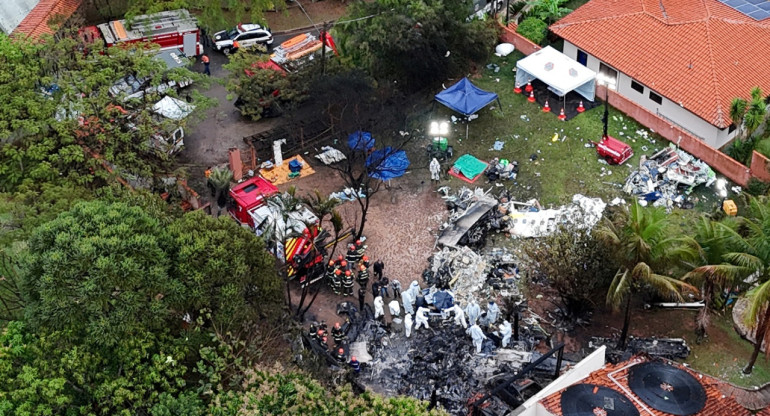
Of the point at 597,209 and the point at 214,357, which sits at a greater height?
the point at 214,357

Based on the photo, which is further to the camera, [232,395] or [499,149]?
[499,149]

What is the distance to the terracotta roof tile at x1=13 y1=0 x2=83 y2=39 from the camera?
4216 cm

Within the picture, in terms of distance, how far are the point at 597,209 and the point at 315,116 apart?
12969 mm

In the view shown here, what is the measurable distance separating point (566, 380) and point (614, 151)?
1399 cm

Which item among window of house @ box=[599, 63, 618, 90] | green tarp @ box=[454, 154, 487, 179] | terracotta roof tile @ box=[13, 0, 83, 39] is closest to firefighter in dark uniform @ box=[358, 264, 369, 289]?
green tarp @ box=[454, 154, 487, 179]

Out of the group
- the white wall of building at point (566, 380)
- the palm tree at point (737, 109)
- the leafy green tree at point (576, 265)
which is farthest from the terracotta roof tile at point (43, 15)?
the palm tree at point (737, 109)

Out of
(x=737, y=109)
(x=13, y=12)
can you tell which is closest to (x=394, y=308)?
(x=737, y=109)

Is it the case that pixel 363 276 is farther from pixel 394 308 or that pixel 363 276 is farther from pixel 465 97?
pixel 465 97

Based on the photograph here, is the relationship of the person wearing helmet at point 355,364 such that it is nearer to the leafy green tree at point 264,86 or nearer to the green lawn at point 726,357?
the green lawn at point 726,357

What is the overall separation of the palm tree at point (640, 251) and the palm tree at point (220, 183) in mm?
15418

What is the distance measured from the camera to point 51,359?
25859 mm

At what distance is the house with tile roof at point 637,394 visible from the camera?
27547 mm

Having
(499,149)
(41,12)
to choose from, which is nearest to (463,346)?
(499,149)

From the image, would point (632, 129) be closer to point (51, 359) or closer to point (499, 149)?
point (499, 149)
